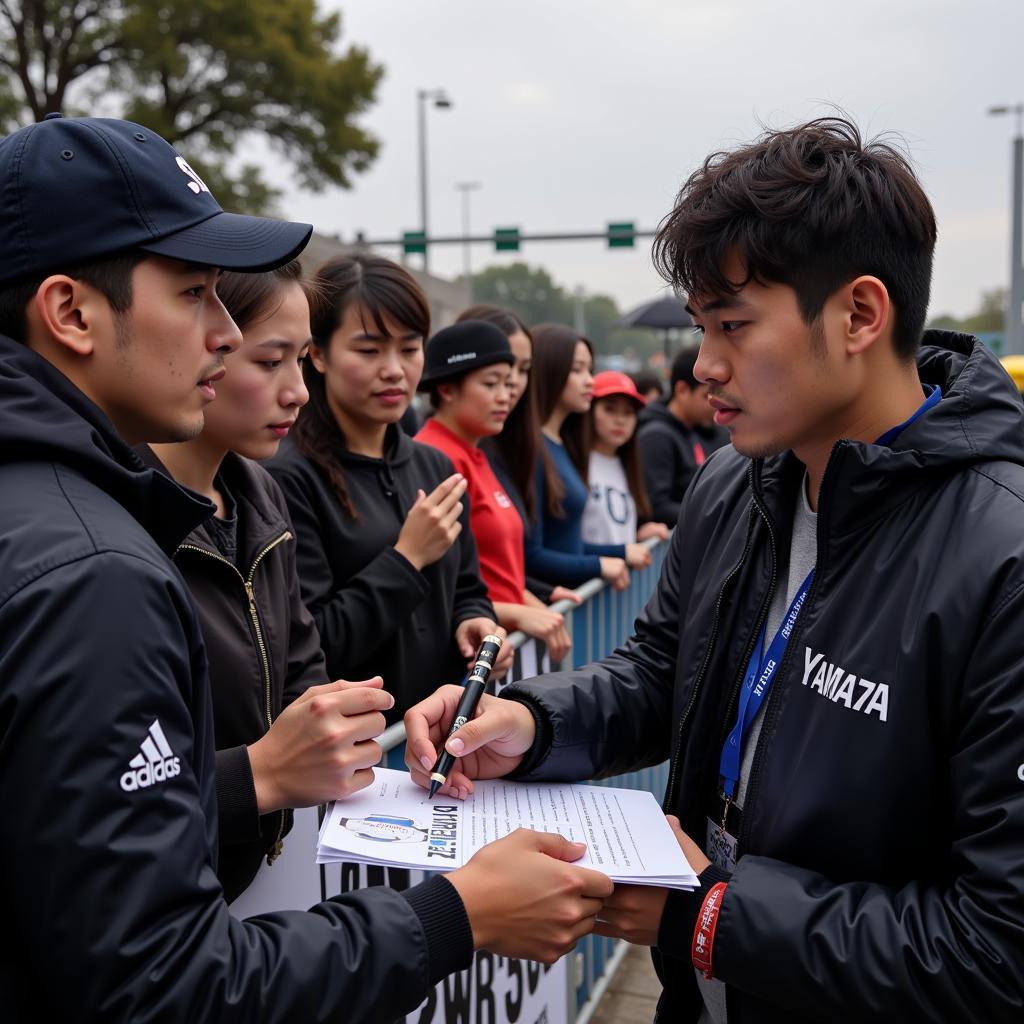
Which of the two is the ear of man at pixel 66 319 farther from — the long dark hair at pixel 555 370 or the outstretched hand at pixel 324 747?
the long dark hair at pixel 555 370

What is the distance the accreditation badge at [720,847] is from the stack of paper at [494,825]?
0.13m

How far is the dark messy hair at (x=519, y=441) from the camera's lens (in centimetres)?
508

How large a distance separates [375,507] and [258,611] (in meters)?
1.06

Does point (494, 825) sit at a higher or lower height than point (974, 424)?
lower

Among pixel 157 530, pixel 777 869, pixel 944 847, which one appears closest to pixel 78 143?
pixel 157 530

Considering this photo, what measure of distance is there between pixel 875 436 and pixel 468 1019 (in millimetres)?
2086

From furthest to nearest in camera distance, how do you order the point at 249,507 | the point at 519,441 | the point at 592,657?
the point at 519,441 → the point at 592,657 → the point at 249,507

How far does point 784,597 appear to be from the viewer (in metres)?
2.03

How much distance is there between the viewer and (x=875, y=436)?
6.20 feet

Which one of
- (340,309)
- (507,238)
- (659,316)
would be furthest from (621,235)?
(340,309)

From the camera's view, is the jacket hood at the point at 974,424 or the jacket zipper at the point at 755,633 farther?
the jacket zipper at the point at 755,633

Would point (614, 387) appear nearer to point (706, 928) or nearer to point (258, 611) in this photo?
point (258, 611)

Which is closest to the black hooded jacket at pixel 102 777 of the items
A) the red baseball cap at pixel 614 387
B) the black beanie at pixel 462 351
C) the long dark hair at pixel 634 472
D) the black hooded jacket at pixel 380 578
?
the black hooded jacket at pixel 380 578

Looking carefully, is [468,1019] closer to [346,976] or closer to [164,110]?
[346,976]
